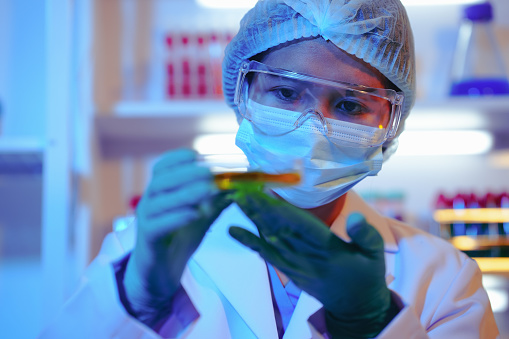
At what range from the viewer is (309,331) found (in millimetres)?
843

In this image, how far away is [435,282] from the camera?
0.97 metres

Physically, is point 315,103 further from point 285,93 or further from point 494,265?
point 494,265

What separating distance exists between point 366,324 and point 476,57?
1.32m

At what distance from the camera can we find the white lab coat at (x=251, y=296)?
0.77 m

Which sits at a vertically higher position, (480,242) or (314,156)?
(314,156)

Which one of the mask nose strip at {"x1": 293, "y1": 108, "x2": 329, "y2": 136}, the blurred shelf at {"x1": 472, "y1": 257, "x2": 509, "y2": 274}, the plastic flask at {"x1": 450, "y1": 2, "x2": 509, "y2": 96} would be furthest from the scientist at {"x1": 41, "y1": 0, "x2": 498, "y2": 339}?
the plastic flask at {"x1": 450, "y1": 2, "x2": 509, "y2": 96}

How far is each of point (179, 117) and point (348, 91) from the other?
2.59ft

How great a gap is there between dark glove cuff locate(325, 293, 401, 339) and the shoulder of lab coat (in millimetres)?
59

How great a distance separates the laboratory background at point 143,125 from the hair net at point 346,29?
1.82 feet

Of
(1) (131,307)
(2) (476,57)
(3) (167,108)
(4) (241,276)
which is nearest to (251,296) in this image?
(4) (241,276)

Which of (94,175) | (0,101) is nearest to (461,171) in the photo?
(94,175)

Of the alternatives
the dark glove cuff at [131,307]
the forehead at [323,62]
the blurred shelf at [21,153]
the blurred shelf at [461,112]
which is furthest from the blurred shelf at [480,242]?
the blurred shelf at [21,153]

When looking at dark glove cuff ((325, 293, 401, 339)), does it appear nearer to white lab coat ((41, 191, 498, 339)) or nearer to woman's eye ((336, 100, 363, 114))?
white lab coat ((41, 191, 498, 339))

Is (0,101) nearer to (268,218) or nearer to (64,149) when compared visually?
(64,149)
